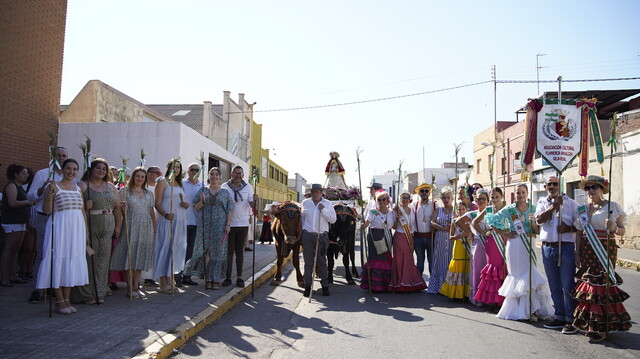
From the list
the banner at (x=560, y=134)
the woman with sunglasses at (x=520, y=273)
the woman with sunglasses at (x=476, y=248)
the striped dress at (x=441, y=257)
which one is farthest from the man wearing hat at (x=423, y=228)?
the banner at (x=560, y=134)

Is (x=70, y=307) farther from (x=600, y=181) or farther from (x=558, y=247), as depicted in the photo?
(x=600, y=181)

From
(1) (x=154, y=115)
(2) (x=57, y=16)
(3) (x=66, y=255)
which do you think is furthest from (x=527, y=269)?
(1) (x=154, y=115)

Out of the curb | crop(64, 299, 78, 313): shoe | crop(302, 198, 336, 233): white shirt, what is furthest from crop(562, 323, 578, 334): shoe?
crop(64, 299, 78, 313): shoe

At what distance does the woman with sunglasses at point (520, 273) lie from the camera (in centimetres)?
672

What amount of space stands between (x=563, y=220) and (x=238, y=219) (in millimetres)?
5153

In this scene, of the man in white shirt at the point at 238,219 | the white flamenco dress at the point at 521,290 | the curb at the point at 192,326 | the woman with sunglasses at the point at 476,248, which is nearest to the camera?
the curb at the point at 192,326

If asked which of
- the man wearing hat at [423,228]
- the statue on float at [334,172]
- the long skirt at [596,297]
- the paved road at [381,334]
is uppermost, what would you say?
the statue on float at [334,172]

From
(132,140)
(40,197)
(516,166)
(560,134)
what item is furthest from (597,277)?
(516,166)

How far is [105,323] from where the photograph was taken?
5.45 meters

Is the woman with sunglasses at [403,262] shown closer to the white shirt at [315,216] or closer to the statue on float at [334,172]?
the white shirt at [315,216]

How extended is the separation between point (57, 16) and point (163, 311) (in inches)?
328

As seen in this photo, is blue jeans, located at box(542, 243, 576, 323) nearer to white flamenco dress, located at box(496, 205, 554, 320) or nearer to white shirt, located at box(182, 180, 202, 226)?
white flamenco dress, located at box(496, 205, 554, 320)

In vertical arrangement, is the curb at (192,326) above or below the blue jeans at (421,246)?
below

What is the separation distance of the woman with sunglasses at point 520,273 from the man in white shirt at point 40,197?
20.4 ft
